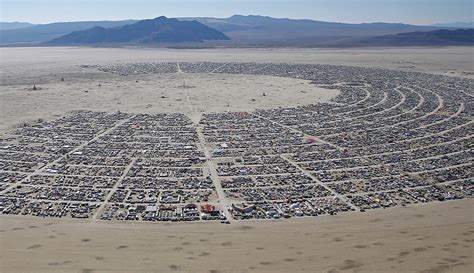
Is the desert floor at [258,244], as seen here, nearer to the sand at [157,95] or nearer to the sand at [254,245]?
the sand at [254,245]

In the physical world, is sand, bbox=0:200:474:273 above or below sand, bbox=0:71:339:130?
below

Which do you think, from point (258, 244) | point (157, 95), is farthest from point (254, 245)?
point (157, 95)

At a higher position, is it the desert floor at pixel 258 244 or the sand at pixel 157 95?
the sand at pixel 157 95

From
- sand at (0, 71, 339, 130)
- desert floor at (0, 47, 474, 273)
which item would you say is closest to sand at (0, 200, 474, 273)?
desert floor at (0, 47, 474, 273)

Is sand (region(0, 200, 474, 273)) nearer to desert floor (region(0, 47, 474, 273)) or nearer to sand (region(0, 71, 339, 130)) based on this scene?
desert floor (region(0, 47, 474, 273))

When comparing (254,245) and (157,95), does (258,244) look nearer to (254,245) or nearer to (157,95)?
(254,245)

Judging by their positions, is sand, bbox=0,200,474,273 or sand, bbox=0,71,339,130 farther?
sand, bbox=0,71,339,130

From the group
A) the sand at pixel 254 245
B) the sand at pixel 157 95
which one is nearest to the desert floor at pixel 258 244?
the sand at pixel 254 245

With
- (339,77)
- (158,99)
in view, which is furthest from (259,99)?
(339,77)

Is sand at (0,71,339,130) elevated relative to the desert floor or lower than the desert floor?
elevated

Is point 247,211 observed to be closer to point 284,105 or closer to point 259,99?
point 284,105

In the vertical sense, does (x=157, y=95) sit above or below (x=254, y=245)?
above
